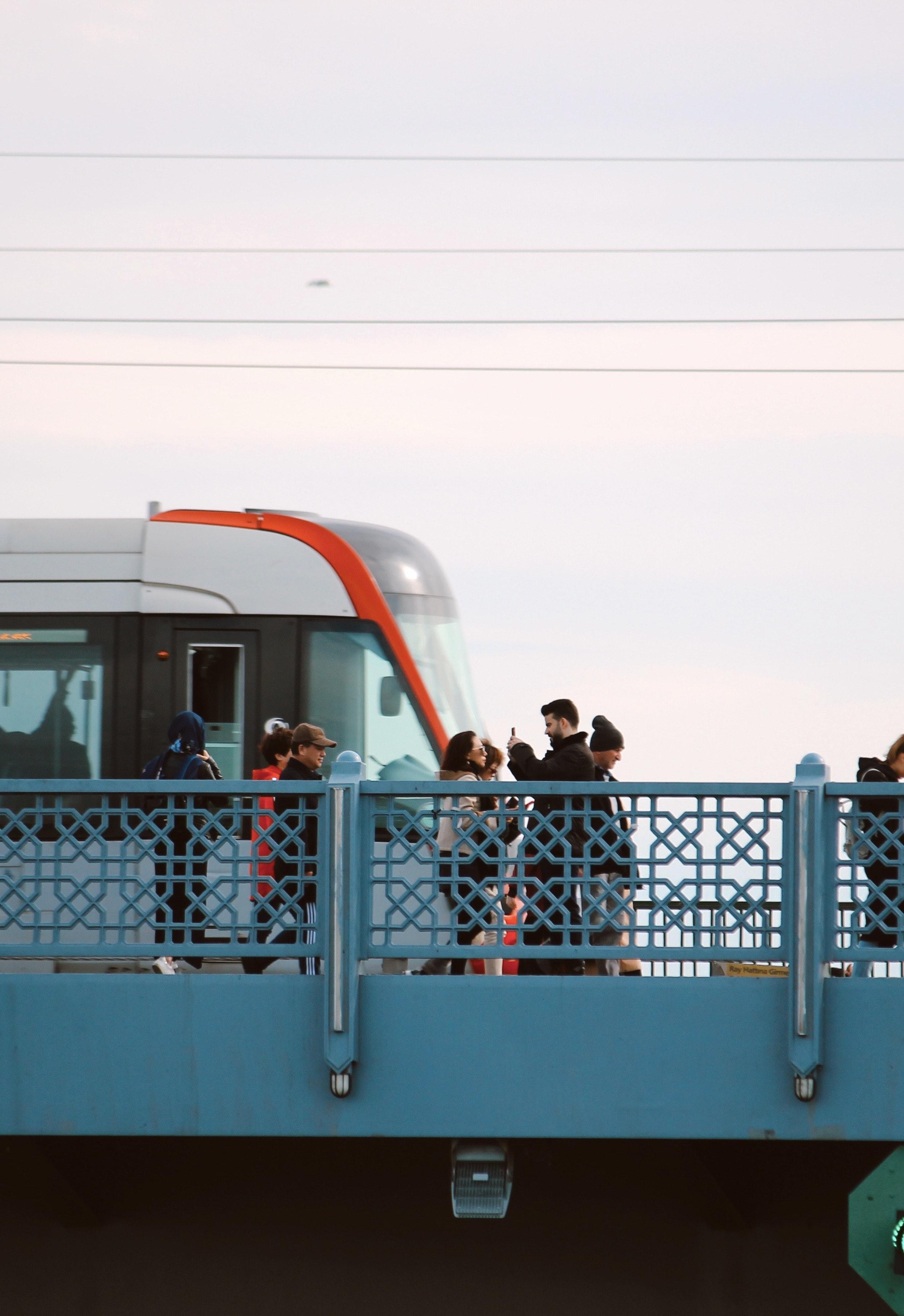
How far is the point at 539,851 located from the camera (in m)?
5.57

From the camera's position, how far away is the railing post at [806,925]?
5473mm

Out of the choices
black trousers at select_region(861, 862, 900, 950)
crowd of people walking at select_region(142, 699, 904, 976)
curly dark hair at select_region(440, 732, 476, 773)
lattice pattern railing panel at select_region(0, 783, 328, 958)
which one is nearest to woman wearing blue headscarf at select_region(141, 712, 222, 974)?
crowd of people walking at select_region(142, 699, 904, 976)

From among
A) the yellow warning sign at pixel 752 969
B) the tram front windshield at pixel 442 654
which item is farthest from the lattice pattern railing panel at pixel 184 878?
the tram front windshield at pixel 442 654

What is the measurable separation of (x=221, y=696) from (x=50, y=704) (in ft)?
3.70

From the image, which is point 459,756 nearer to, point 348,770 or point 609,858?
point 348,770

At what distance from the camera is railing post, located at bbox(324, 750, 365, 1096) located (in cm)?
556

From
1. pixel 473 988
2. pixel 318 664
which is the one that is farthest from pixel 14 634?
pixel 473 988

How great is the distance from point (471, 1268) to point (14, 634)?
4.95 meters

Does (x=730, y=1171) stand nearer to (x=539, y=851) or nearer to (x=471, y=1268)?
(x=471, y=1268)

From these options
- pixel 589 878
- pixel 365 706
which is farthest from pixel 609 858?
pixel 365 706

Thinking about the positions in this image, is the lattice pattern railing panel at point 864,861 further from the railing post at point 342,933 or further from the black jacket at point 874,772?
the railing post at point 342,933

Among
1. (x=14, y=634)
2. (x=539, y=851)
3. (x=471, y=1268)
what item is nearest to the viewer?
(x=539, y=851)

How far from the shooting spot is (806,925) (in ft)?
17.9

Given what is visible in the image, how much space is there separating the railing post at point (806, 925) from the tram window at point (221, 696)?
459 cm
